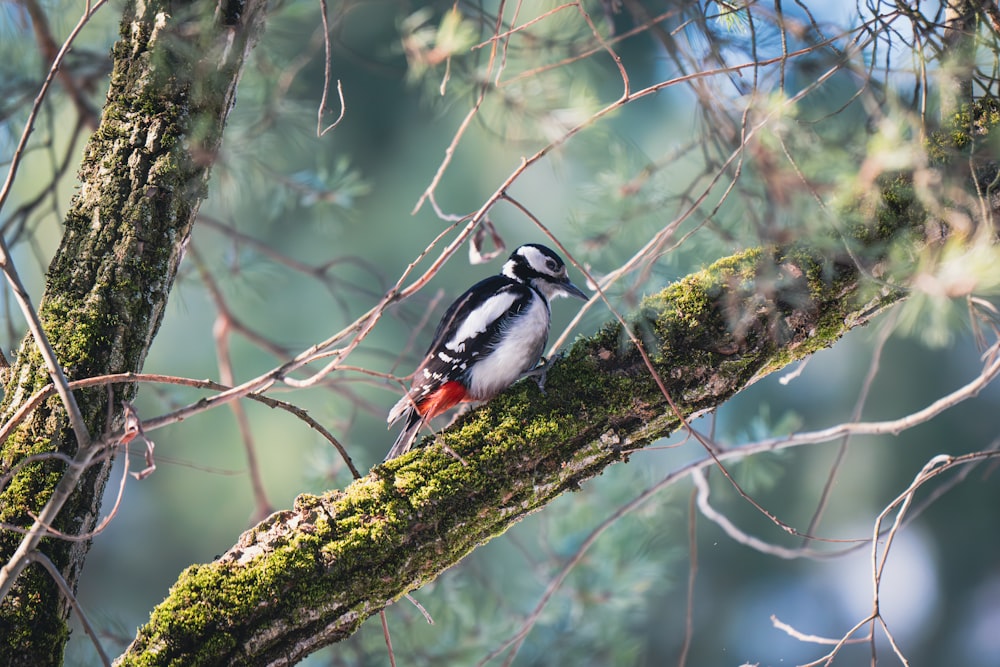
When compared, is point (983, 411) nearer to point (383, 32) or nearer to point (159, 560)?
point (383, 32)

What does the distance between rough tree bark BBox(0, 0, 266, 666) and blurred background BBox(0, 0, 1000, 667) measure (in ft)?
0.99

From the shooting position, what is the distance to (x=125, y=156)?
1.53 meters

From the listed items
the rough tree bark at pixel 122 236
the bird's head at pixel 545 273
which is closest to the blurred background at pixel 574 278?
the bird's head at pixel 545 273

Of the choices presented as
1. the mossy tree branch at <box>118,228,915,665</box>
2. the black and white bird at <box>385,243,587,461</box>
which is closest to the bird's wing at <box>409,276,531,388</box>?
the black and white bird at <box>385,243,587,461</box>

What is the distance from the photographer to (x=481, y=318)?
2.20 m

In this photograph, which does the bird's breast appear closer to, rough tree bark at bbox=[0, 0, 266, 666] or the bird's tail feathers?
the bird's tail feathers

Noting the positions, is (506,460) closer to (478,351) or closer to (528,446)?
(528,446)

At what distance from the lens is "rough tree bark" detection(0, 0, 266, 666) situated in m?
1.38

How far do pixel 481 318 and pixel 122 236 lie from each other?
94 cm

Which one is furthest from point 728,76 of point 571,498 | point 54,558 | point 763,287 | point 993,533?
point 993,533

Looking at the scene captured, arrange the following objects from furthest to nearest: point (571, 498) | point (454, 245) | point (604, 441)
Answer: point (571, 498) → point (604, 441) → point (454, 245)

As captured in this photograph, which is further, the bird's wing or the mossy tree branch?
the bird's wing

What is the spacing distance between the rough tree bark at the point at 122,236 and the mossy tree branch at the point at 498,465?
0.79 feet

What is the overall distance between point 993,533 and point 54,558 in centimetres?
589
